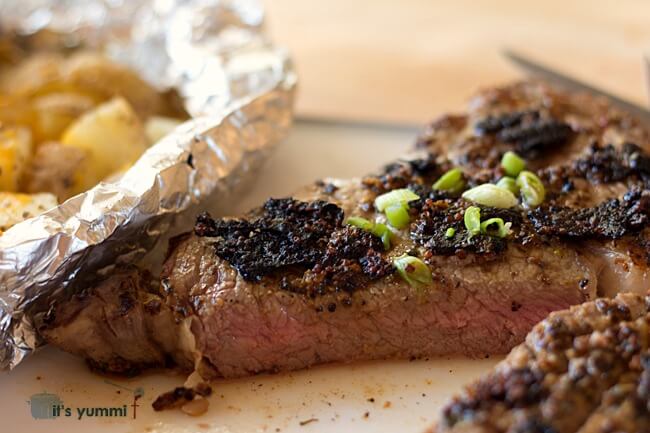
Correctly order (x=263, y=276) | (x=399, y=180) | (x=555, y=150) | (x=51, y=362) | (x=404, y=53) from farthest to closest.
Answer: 1. (x=404, y=53)
2. (x=555, y=150)
3. (x=399, y=180)
4. (x=51, y=362)
5. (x=263, y=276)

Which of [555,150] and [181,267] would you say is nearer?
[181,267]

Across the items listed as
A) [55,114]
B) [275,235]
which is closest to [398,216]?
[275,235]

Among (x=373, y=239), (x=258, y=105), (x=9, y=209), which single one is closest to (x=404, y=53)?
(x=258, y=105)

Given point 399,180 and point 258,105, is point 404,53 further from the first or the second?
point 399,180

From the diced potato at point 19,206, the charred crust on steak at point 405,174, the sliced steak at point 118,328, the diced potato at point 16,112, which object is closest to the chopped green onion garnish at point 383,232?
the charred crust on steak at point 405,174

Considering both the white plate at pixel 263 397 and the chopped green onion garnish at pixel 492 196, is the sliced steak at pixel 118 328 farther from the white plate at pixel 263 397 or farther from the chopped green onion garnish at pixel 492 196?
the chopped green onion garnish at pixel 492 196

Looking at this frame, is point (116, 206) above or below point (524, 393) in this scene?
above
